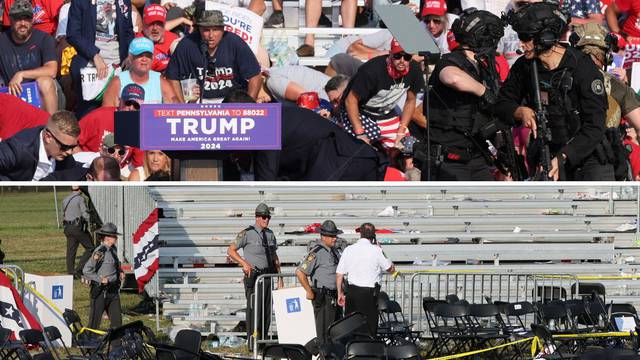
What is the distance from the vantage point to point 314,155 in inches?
459

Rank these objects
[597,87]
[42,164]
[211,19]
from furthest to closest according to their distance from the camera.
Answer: [211,19] < [42,164] < [597,87]

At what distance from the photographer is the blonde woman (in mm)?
11453

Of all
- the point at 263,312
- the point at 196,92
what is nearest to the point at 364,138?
the point at 196,92

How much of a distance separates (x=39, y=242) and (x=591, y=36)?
606 cm

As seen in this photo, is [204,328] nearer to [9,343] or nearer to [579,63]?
[9,343]

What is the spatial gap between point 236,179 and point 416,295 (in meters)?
→ 4.40

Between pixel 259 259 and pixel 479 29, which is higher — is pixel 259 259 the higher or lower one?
the lower one

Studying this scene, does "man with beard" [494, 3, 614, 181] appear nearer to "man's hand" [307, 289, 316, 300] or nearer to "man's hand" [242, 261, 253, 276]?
"man's hand" [307, 289, 316, 300]

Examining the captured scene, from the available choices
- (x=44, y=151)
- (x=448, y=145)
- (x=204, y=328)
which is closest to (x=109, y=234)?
(x=204, y=328)

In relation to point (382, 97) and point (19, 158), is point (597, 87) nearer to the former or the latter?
point (382, 97)

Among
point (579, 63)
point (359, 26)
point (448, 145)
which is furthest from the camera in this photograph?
point (359, 26)

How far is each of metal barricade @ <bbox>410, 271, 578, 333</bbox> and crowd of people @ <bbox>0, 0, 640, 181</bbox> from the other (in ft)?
6.50

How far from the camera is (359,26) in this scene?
16953 mm

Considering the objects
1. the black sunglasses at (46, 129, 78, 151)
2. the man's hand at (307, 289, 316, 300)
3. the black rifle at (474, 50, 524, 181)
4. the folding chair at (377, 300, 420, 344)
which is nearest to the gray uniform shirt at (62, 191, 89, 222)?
the black sunglasses at (46, 129, 78, 151)
